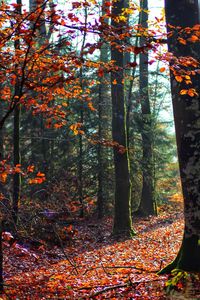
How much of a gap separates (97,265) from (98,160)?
892cm

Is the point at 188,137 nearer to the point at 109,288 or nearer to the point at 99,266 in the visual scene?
the point at 109,288

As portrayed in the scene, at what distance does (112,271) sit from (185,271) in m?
2.10

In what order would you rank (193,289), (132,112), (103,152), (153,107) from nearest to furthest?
1. (193,289)
2. (103,152)
3. (132,112)
4. (153,107)

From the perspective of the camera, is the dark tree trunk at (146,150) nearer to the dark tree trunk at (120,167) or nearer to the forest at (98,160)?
the forest at (98,160)

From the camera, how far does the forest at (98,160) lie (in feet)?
17.4

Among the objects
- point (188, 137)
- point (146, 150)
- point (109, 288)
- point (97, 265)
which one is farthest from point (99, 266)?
point (146, 150)

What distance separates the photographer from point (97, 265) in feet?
30.6

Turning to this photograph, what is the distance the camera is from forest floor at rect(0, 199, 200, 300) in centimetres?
609

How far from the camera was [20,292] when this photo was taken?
656cm

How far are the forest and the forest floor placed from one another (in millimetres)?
32

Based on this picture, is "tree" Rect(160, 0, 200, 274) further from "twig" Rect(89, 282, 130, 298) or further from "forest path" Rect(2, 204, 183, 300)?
"twig" Rect(89, 282, 130, 298)

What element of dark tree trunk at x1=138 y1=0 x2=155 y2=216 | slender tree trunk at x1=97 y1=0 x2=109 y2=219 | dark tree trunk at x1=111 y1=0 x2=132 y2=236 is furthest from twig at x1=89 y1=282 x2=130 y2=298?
dark tree trunk at x1=138 y1=0 x2=155 y2=216

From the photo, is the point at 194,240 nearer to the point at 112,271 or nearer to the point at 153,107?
the point at 112,271

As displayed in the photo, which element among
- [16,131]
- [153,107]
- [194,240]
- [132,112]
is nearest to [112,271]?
[194,240]
